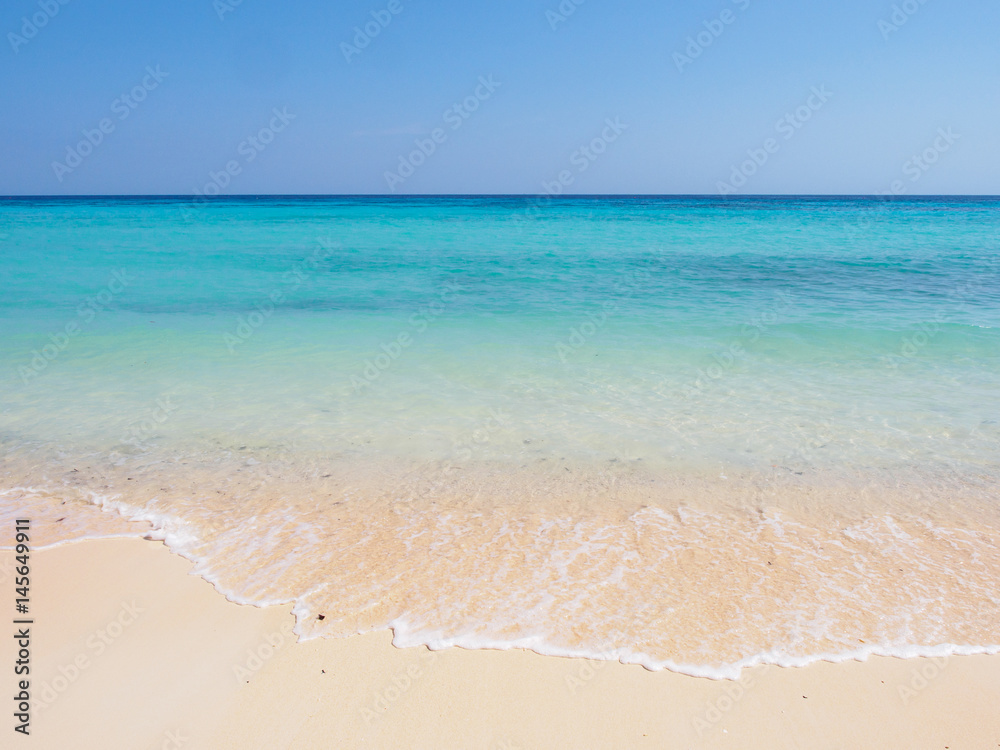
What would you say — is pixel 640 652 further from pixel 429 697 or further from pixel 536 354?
pixel 536 354

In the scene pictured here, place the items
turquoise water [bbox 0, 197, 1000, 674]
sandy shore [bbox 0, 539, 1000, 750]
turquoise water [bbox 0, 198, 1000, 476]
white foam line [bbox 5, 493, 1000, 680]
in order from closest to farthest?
1. sandy shore [bbox 0, 539, 1000, 750]
2. white foam line [bbox 5, 493, 1000, 680]
3. turquoise water [bbox 0, 197, 1000, 674]
4. turquoise water [bbox 0, 198, 1000, 476]

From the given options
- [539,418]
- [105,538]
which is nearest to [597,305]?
[539,418]

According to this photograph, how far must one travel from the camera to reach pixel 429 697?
100 inches

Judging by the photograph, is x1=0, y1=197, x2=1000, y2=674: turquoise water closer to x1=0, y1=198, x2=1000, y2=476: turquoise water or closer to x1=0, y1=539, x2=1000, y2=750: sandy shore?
x1=0, y1=198, x2=1000, y2=476: turquoise water

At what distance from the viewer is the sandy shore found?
2.37m

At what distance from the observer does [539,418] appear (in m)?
5.67

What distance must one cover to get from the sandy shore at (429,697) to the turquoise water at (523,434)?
0.16 meters

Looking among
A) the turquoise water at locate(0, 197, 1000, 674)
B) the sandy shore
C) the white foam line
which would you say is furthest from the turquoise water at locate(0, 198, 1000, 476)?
the sandy shore

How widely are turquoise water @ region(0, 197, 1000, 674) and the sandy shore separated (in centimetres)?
16

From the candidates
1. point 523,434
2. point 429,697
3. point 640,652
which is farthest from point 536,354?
point 429,697

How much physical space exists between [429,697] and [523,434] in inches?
116

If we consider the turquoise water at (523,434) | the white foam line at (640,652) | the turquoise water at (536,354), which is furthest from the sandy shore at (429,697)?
the turquoise water at (536,354)

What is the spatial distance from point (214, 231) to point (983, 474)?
32908 millimetres

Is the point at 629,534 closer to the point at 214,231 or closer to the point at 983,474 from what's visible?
the point at 983,474
